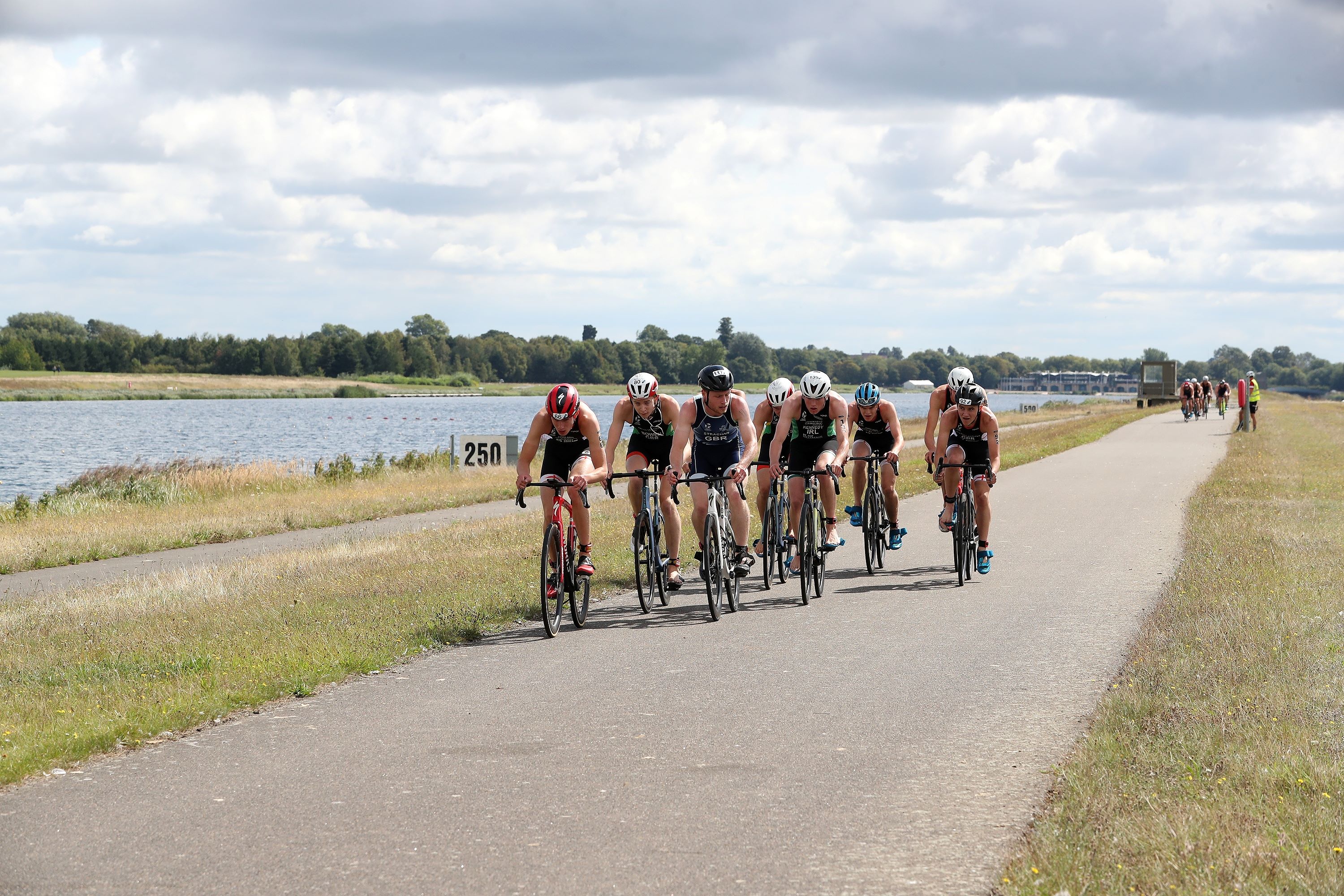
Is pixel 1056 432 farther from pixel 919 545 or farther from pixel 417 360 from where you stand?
pixel 417 360

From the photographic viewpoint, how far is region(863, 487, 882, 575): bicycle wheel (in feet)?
44.7

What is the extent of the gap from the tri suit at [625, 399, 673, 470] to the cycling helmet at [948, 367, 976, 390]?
3521 millimetres

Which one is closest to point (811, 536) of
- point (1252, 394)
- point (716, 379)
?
point (716, 379)

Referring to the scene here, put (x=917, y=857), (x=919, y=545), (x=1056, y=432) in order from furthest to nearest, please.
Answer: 1. (x=1056, y=432)
2. (x=919, y=545)
3. (x=917, y=857)

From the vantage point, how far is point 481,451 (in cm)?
3028

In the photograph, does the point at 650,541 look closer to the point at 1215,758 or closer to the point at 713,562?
the point at 713,562

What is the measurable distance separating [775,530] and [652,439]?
5.69ft

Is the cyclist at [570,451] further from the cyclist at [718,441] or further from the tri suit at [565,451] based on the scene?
the cyclist at [718,441]

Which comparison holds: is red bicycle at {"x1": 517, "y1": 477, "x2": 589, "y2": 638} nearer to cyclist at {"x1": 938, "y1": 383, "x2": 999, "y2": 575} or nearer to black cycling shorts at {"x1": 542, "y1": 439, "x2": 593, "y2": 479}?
black cycling shorts at {"x1": 542, "y1": 439, "x2": 593, "y2": 479}

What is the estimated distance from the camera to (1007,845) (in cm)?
512

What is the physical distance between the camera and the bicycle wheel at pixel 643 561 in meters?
10.9

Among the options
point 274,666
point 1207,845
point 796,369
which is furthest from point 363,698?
point 796,369

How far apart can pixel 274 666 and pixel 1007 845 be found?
527 cm

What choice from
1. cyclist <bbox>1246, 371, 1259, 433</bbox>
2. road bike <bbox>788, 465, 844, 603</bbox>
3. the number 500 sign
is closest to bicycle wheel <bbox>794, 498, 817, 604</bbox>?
road bike <bbox>788, 465, 844, 603</bbox>
